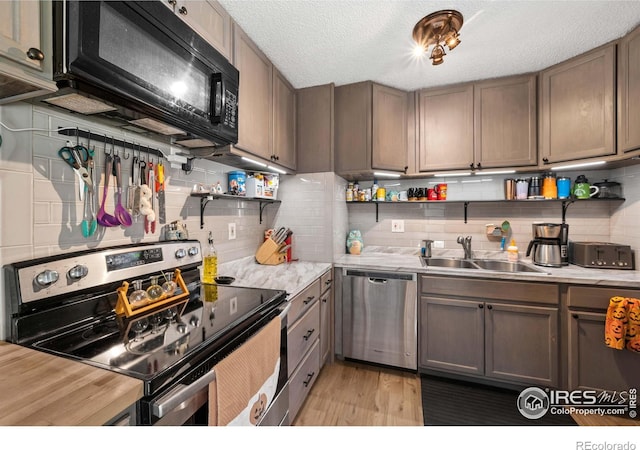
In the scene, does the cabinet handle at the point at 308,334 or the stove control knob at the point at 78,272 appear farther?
the cabinet handle at the point at 308,334

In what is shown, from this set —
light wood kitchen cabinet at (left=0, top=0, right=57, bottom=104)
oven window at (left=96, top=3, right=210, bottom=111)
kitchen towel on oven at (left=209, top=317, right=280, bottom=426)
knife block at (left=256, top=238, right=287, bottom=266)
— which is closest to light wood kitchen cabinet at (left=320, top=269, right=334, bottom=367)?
knife block at (left=256, top=238, right=287, bottom=266)

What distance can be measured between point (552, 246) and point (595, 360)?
2.52ft

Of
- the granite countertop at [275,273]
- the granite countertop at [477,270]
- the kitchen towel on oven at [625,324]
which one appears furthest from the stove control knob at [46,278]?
the kitchen towel on oven at [625,324]

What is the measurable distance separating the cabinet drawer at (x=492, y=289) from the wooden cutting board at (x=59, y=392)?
1.89 metres

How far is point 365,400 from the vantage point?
1.81 m

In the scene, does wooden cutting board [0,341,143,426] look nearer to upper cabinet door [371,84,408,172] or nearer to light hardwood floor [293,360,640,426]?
light hardwood floor [293,360,640,426]

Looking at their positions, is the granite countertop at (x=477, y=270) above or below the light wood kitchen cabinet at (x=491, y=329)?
above

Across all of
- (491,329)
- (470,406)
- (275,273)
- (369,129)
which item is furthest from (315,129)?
(470,406)

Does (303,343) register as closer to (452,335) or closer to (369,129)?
(452,335)

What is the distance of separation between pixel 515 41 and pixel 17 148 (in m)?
2.61

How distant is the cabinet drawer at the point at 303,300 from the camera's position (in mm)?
1469

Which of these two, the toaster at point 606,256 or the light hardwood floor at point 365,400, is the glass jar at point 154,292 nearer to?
the light hardwood floor at point 365,400

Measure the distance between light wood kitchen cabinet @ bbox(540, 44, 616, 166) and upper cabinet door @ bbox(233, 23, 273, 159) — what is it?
82.5 inches
